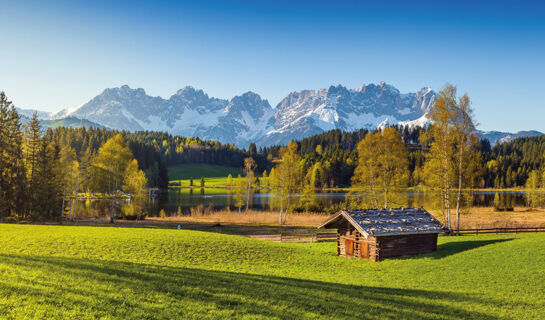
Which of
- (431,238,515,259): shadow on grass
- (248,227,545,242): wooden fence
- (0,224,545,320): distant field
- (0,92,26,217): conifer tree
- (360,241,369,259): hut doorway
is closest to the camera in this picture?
(0,224,545,320): distant field

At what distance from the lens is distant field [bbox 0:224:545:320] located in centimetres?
1239

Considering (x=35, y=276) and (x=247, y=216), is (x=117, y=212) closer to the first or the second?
(x=247, y=216)

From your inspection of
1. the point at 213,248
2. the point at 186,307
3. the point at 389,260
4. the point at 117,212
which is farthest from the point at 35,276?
the point at 117,212

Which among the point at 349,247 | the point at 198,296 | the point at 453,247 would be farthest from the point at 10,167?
the point at 453,247

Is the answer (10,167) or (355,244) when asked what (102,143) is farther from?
(355,244)

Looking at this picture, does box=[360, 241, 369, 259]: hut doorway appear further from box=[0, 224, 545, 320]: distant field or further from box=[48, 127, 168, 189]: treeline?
box=[48, 127, 168, 189]: treeline

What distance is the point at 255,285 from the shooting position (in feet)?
55.4

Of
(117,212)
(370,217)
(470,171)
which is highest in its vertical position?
(470,171)

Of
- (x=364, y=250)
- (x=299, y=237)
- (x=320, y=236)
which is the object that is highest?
(x=364, y=250)

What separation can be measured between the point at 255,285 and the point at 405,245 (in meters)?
19.3

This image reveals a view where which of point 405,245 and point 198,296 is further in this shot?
point 405,245

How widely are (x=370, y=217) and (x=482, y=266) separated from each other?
10159mm

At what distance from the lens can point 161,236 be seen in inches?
1399

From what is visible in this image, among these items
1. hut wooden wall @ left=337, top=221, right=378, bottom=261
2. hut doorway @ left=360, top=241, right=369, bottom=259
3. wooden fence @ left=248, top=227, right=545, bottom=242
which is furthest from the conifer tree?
hut doorway @ left=360, top=241, right=369, bottom=259
